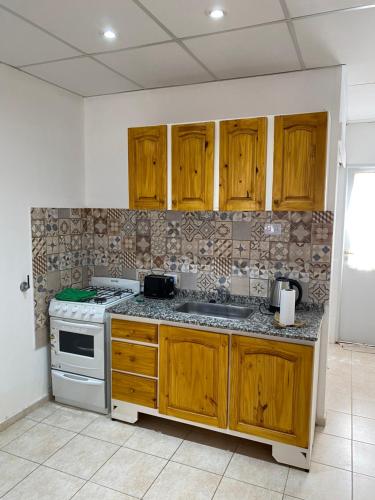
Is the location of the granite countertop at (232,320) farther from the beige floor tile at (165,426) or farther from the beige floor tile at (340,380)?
the beige floor tile at (340,380)

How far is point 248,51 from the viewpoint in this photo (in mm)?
2324

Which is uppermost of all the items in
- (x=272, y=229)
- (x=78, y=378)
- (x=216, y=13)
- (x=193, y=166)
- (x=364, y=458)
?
(x=216, y=13)

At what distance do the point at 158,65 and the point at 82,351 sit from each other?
2.17m

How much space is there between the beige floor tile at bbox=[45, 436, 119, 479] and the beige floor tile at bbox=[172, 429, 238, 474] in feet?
1.52

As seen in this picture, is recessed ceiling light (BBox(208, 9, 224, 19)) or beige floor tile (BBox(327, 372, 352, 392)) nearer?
recessed ceiling light (BBox(208, 9, 224, 19))

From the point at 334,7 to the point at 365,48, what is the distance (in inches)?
23.7

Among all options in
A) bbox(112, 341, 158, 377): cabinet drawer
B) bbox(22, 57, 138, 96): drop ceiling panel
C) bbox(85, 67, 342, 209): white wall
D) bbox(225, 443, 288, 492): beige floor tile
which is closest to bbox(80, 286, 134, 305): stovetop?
bbox(112, 341, 158, 377): cabinet drawer

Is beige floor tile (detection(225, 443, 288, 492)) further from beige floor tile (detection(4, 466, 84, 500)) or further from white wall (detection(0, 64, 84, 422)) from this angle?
white wall (detection(0, 64, 84, 422))

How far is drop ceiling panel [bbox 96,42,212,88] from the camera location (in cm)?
235

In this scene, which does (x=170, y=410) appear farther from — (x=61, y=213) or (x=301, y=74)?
(x=301, y=74)

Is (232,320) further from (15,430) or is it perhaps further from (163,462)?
(15,430)

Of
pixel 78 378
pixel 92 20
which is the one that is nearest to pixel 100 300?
pixel 78 378

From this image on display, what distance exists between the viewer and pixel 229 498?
6.84 ft

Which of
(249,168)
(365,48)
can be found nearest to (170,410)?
(249,168)
